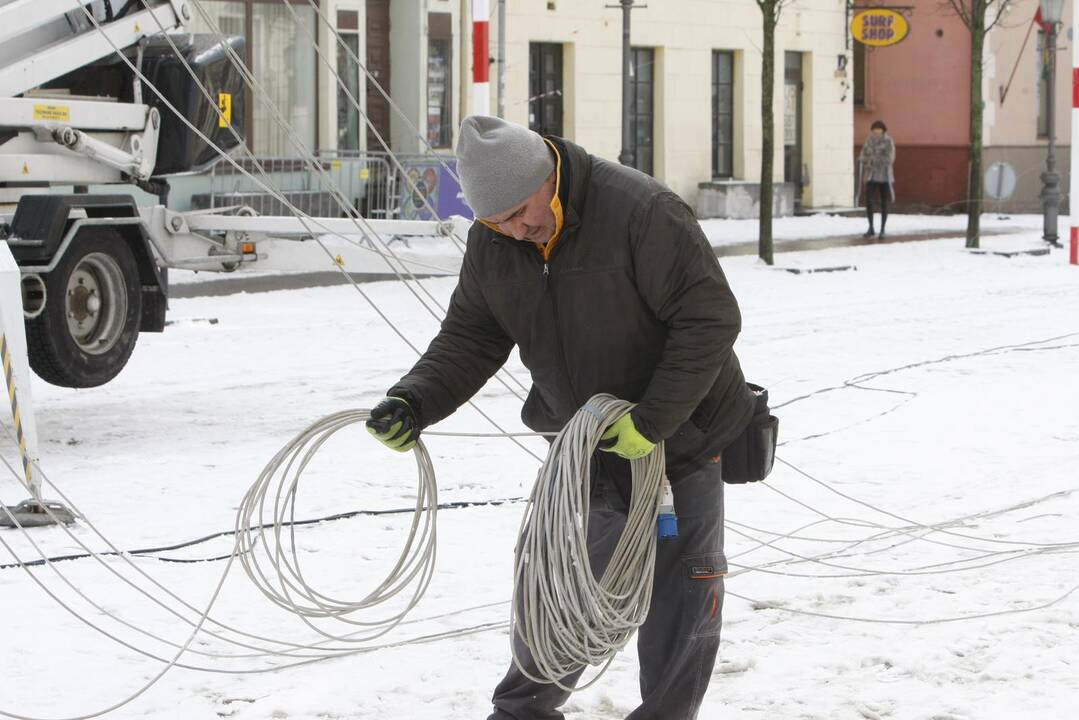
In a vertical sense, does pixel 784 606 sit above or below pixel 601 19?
below

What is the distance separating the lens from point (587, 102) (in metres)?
26.3

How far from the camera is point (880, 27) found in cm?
2981

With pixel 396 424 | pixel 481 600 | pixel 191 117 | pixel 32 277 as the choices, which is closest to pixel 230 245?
pixel 191 117

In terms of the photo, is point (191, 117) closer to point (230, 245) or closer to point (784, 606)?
point (230, 245)

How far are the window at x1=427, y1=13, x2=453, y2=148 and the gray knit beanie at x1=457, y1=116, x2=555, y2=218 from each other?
64.2 ft

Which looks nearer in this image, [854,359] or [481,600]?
[481,600]

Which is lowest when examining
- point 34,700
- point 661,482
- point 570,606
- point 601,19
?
point 34,700

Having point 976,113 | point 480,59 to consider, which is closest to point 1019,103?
point 976,113

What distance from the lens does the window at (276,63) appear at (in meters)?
21.7

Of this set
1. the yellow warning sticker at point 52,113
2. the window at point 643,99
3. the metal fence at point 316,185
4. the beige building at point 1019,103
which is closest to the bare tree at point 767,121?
the metal fence at point 316,185

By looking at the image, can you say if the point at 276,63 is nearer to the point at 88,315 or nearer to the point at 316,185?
the point at 316,185

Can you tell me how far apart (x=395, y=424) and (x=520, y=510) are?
3.18 m

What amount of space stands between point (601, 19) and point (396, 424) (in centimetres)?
2283

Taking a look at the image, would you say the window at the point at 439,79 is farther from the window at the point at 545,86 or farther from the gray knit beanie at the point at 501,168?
the gray knit beanie at the point at 501,168
